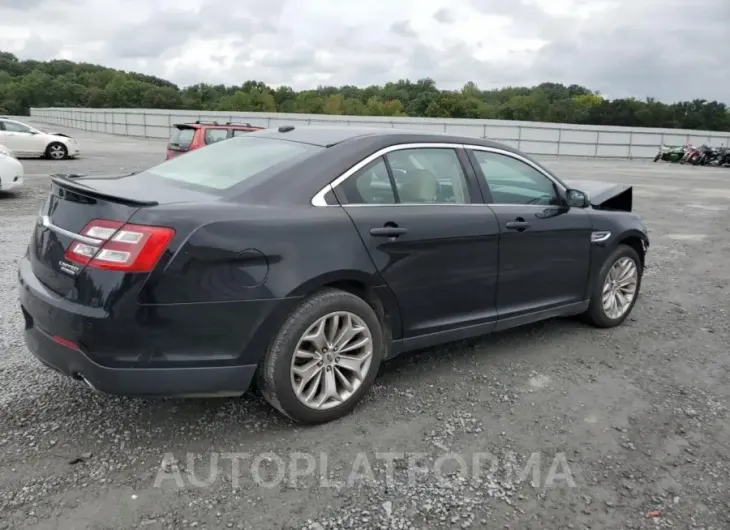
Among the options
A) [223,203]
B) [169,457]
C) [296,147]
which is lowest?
[169,457]

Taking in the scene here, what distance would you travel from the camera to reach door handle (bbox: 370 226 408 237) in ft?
11.3

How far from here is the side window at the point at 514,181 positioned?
13.8ft

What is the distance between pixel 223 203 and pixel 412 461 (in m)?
1.56

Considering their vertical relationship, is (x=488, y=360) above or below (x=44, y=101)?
below

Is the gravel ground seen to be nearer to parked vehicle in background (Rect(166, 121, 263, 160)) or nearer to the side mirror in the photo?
the side mirror

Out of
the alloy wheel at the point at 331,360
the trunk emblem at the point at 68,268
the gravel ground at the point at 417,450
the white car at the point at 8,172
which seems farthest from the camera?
the white car at the point at 8,172

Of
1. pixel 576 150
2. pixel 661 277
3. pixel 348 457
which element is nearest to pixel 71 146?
pixel 661 277

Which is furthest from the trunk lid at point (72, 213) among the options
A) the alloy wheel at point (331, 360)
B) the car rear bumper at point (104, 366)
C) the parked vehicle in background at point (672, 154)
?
the parked vehicle in background at point (672, 154)

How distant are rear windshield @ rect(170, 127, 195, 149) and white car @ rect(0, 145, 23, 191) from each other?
12.8 feet

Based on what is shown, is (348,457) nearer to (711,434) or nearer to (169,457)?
(169,457)

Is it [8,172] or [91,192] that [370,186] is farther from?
[8,172]

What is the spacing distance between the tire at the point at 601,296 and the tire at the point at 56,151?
20576 mm

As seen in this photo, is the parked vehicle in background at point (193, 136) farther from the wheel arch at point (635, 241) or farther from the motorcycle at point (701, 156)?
the motorcycle at point (701, 156)

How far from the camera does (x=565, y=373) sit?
4.23 meters
